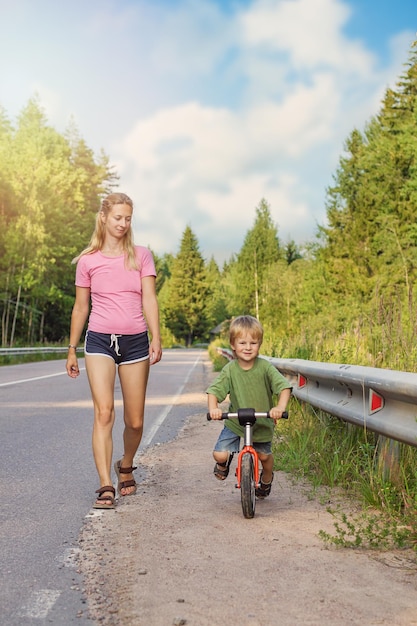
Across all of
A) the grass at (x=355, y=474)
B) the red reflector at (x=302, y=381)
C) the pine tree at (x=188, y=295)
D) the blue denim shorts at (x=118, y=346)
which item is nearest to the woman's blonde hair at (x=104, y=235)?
the blue denim shorts at (x=118, y=346)

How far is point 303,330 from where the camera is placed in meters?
14.0

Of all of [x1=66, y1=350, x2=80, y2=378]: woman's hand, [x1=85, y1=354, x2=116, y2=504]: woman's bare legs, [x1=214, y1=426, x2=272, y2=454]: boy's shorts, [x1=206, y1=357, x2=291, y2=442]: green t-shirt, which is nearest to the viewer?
[x1=206, y1=357, x2=291, y2=442]: green t-shirt

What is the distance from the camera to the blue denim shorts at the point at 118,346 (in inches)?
233

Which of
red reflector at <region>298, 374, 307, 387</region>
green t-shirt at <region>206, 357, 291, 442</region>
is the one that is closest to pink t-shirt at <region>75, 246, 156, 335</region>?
green t-shirt at <region>206, 357, 291, 442</region>

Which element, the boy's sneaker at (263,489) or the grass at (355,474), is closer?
the grass at (355,474)

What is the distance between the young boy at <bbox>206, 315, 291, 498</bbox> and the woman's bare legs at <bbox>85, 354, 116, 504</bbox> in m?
0.81

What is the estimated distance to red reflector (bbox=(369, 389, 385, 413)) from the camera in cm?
534

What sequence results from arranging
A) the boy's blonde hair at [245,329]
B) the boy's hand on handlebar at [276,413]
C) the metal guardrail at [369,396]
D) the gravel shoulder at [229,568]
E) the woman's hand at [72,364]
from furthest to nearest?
the woman's hand at [72,364] → the boy's blonde hair at [245,329] → the boy's hand on handlebar at [276,413] → the metal guardrail at [369,396] → the gravel shoulder at [229,568]

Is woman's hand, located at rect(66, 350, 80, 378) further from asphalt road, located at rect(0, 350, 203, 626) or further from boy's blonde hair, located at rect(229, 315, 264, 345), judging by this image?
boy's blonde hair, located at rect(229, 315, 264, 345)

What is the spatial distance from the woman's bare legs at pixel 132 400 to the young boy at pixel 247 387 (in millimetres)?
715

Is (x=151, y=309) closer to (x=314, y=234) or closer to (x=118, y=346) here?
(x=118, y=346)

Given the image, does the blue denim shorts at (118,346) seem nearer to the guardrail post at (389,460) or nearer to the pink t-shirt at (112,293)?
the pink t-shirt at (112,293)

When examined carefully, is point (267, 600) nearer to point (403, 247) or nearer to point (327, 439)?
point (327, 439)

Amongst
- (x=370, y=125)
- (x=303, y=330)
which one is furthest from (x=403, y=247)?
(x=303, y=330)
